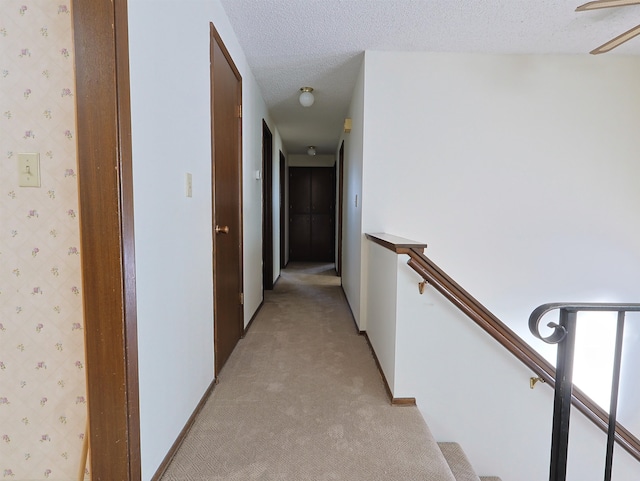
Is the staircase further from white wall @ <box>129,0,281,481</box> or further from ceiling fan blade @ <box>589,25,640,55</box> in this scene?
ceiling fan blade @ <box>589,25,640,55</box>

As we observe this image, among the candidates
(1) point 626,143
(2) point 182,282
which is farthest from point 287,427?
(1) point 626,143

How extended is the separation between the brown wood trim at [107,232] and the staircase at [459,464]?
52.6 inches

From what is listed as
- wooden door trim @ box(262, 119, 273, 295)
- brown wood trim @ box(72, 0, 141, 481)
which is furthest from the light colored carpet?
wooden door trim @ box(262, 119, 273, 295)

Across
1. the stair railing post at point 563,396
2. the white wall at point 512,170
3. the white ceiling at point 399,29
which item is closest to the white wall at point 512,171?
the white wall at point 512,170

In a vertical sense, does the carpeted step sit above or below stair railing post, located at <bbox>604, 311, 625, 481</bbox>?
below

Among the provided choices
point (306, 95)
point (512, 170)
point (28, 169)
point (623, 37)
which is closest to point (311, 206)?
point (306, 95)

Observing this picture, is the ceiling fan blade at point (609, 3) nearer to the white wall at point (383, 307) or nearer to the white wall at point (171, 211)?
the white wall at point (383, 307)

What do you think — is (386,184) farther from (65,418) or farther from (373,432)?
Answer: (65,418)

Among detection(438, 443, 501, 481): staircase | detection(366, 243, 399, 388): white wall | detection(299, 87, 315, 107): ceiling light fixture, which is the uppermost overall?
detection(299, 87, 315, 107): ceiling light fixture

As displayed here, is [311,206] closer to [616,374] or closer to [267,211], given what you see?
[267,211]

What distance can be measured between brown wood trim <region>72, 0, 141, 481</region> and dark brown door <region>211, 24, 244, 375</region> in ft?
2.84

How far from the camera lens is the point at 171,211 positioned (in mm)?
1328

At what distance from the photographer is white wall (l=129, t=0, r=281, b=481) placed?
3.63ft

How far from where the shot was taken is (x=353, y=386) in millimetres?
1894
